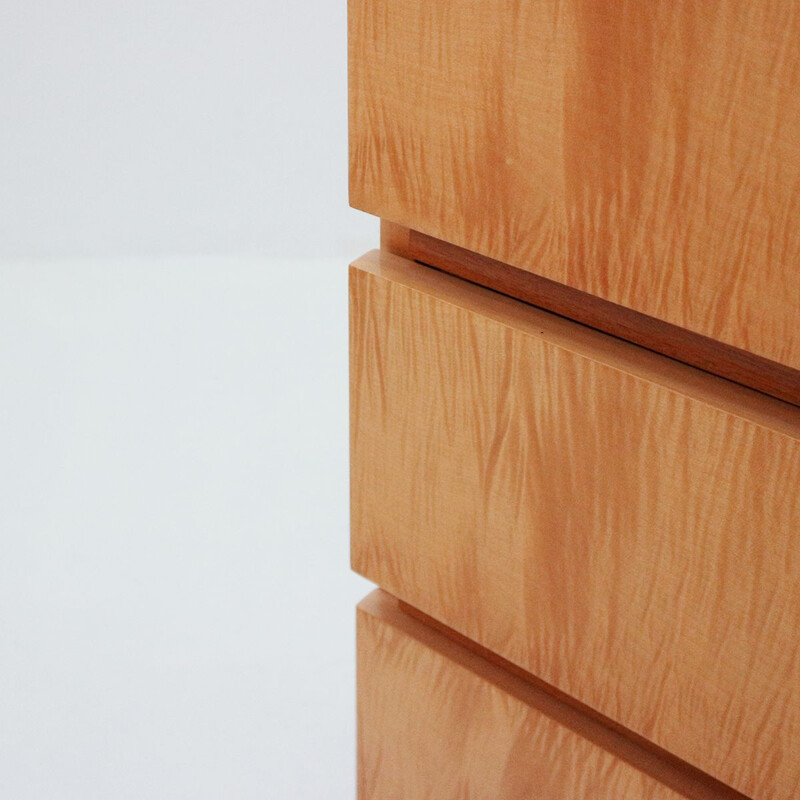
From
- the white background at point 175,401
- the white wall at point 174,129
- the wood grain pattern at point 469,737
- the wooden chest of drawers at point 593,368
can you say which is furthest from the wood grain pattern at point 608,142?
the white wall at point 174,129

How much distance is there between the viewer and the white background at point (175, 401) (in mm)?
994

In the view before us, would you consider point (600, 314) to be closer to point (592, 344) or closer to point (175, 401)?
point (592, 344)

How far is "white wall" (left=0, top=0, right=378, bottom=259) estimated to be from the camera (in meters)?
1.71

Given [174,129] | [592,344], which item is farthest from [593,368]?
[174,129]

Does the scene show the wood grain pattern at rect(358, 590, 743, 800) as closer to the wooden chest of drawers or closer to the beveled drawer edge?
the wooden chest of drawers

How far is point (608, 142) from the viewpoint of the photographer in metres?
0.41

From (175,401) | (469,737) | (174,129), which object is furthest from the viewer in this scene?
(174,129)

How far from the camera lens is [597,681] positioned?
524 millimetres

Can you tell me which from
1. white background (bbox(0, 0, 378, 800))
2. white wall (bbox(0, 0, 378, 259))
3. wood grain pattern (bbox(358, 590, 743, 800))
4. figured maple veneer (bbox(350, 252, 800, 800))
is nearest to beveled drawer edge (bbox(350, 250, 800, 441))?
figured maple veneer (bbox(350, 252, 800, 800))

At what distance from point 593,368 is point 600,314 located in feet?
0.08

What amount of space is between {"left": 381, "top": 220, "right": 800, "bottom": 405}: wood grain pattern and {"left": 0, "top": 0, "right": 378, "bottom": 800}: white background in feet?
1.79

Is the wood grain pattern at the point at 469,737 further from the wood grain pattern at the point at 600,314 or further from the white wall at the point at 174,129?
the white wall at the point at 174,129

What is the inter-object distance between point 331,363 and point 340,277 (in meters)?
0.23

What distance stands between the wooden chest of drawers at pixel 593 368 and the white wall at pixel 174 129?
48.6 inches
